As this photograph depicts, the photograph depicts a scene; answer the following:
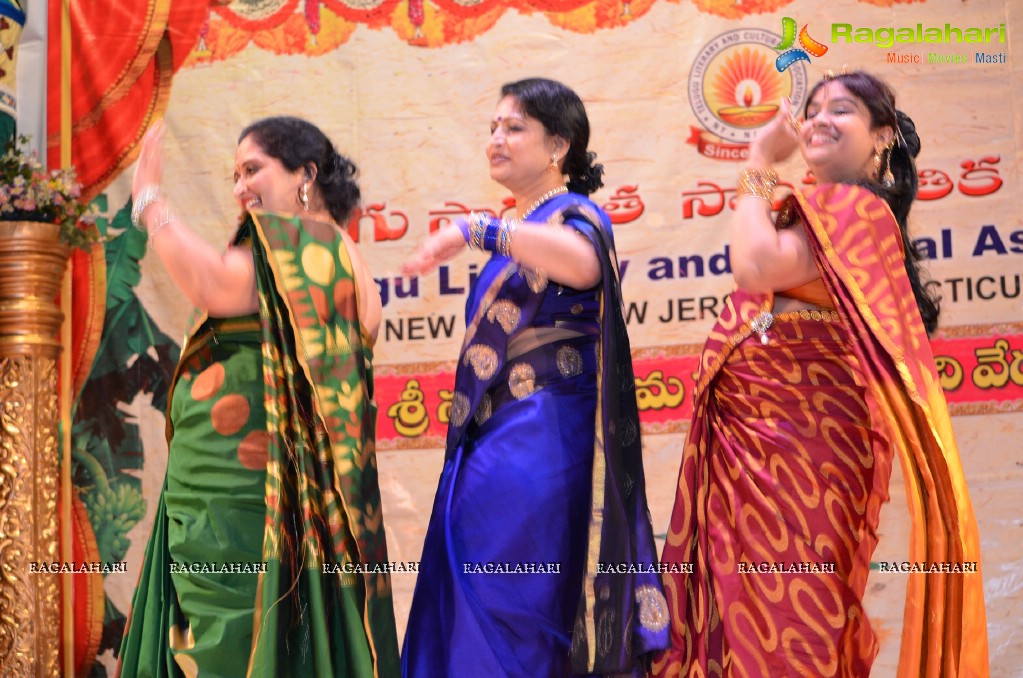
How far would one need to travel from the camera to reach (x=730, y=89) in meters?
3.86

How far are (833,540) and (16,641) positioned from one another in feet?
9.22

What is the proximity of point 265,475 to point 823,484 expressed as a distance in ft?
3.87

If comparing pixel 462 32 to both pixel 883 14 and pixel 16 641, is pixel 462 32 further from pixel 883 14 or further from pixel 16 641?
pixel 16 641

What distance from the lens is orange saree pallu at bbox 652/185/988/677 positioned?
2270 mm

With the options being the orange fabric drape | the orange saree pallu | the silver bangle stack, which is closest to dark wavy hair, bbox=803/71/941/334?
the orange saree pallu

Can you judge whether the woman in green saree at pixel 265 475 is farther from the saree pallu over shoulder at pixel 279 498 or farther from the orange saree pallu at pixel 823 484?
the orange saree pallu at pixel 823 484

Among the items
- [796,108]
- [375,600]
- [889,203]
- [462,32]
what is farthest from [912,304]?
[462,32]

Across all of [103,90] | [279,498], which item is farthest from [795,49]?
[103,90]

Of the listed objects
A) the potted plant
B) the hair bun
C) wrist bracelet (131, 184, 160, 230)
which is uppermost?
the potted plant

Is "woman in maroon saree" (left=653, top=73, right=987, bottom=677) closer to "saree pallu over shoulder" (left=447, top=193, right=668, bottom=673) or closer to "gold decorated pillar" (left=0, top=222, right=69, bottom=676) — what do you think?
"saree pallu over shoulder" (left=447, top=193, right=668, bottom=673)

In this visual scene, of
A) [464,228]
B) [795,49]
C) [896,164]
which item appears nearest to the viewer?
[464,228]

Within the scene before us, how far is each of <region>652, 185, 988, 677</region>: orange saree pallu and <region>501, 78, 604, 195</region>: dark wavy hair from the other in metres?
0.52

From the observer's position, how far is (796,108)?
3.88 metres

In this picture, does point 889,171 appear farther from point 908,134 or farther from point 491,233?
point 491,233
